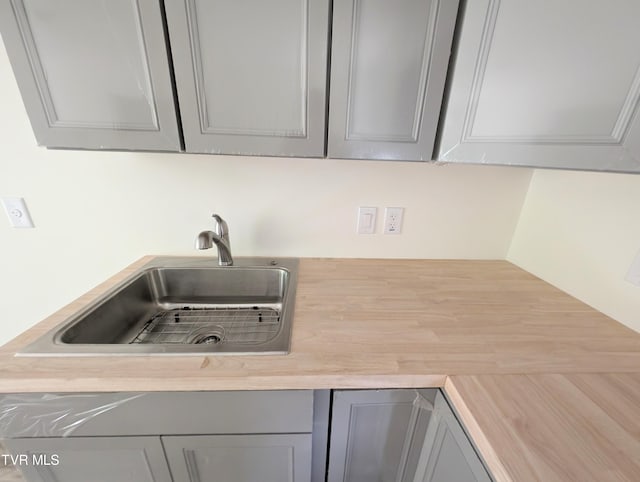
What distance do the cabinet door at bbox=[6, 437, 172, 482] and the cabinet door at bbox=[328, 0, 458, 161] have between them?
960mm

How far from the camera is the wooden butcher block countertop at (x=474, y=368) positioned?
1.44 feet

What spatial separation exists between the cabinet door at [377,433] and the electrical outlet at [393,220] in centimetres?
68

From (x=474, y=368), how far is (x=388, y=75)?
79 cm

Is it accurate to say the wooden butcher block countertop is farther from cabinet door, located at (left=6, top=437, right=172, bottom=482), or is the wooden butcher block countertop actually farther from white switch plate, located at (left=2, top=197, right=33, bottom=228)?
white switch plate, located at (left=2, top=197, right=33, bottom=228)

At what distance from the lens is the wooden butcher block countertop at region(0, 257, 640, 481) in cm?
44

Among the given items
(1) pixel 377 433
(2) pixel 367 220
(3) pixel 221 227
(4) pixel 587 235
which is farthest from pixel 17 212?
(4) pixel 587 235

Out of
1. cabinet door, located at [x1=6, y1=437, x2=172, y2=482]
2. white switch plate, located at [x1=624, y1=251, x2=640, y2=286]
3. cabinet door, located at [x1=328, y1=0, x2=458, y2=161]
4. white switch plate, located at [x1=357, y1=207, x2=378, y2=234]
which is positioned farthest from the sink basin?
white switch plate, located at [x1=624, y1=251, x2=640, y2=286]

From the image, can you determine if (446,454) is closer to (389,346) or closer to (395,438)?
(395,438)

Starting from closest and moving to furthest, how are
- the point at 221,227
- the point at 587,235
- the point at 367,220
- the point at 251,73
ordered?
the point at 251,73 → the point at 587,235 → the point at 221,227 → the point at 367,220

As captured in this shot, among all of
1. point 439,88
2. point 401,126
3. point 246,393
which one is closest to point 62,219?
point 246,393

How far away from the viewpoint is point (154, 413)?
0.60m

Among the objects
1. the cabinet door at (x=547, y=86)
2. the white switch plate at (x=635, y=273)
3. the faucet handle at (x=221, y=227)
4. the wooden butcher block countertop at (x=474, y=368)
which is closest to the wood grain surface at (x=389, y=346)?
the wooden butcher block countertop at (x=474, y=368)

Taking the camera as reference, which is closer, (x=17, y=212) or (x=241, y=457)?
(x=241, y=457)

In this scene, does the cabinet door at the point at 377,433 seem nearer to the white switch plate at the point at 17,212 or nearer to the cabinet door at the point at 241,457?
the cabinet door at the point at 241,457
